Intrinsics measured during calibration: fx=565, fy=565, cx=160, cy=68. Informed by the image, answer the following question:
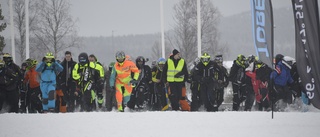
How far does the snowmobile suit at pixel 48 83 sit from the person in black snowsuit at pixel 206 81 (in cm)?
425

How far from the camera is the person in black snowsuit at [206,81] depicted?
17359mm

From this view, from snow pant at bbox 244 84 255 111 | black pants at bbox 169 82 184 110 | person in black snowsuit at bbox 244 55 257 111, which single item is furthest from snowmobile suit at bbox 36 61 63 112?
snow pant at bbox 244 84 255 111

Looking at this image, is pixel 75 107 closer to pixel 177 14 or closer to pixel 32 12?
pixel 177 14

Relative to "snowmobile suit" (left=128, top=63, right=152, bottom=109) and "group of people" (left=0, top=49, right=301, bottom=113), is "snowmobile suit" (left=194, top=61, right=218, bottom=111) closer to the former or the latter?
"group of people" (left=0, top=49, right=301, bottom=113)

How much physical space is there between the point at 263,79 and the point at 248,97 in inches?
44.8

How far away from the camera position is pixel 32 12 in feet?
134

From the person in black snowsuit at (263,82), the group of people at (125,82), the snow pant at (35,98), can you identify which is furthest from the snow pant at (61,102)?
the person in black snowsuit at (263,82)

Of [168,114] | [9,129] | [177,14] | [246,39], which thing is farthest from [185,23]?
[246,39]

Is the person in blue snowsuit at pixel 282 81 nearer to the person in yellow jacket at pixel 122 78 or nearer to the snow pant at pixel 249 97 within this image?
the snow pant at pixel 249 97

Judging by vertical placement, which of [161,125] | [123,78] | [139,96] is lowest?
[161,125]

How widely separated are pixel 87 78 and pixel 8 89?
2.51 metres

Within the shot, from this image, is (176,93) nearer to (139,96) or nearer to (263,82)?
(263,82)

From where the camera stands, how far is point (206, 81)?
17.3 metres

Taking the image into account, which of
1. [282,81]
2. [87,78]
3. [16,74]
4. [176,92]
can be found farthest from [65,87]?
[282,81]
